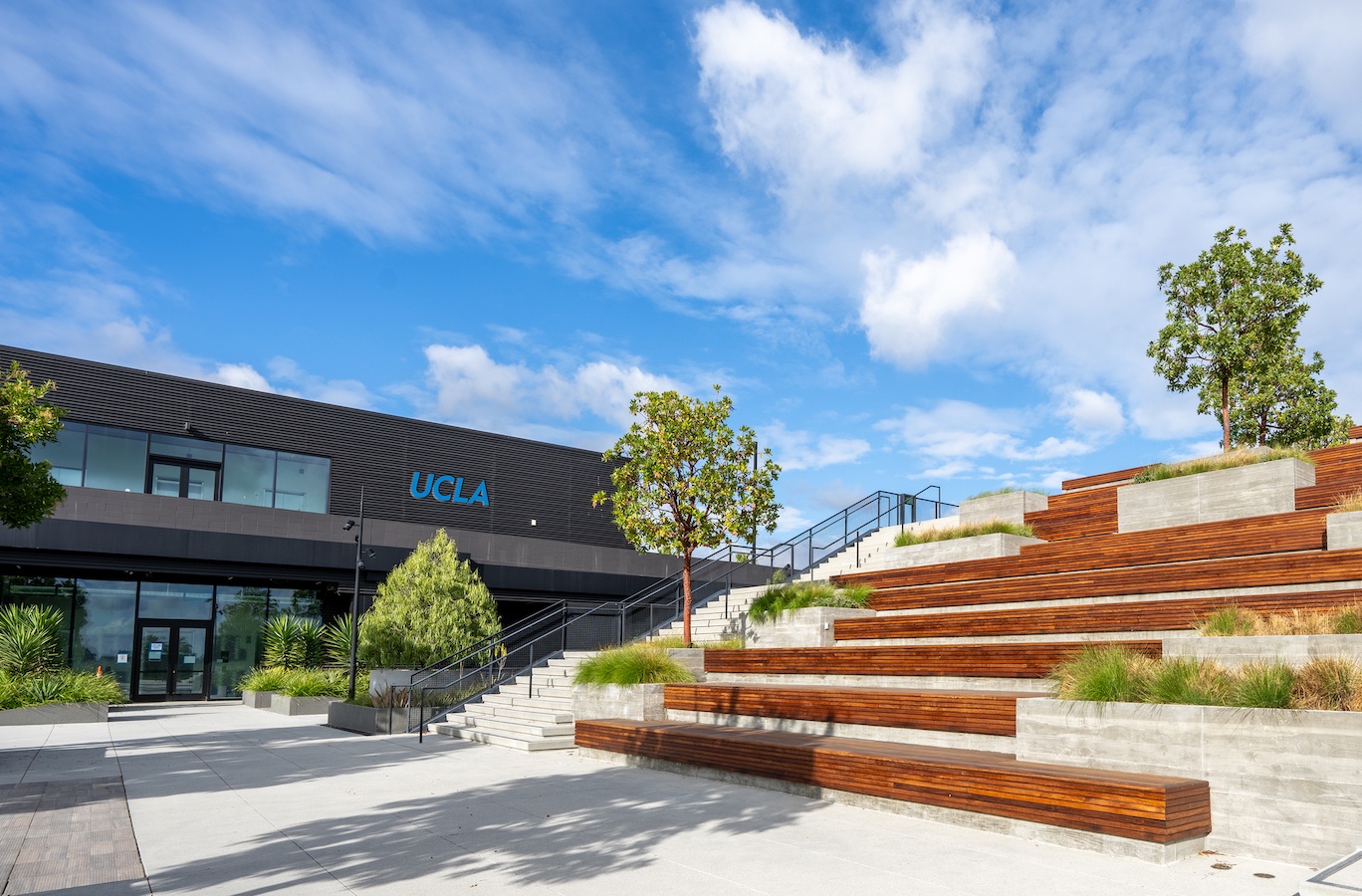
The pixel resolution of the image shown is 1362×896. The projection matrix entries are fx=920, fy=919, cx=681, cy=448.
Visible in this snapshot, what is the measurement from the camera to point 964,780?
7254 mm

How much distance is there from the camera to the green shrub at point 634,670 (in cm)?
1327

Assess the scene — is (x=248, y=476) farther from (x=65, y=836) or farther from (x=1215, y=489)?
(x=1215, y=489)

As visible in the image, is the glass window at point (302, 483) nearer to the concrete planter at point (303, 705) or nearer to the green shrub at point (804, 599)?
the concrete planter at point (303, 705)

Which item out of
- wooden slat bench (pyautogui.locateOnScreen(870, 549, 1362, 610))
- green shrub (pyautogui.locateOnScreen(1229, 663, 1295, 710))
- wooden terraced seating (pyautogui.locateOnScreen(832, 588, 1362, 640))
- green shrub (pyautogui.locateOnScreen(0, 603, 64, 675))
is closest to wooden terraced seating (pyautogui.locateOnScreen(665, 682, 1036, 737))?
wooden terraced seating (pyautogui.locateOnScreen(832, 588, 1362, 640))

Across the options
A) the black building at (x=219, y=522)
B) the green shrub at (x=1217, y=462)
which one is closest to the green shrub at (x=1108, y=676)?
the green shrub at (x=1217, y=462)

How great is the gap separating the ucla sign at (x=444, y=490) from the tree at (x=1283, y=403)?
22.7m

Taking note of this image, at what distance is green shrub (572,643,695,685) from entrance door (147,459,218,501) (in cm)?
1718

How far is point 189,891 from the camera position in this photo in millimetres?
6004

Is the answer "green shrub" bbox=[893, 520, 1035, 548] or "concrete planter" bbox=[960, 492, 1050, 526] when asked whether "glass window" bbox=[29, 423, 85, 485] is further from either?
"concrete planter" bbox=[960, 492, 1050, 526]

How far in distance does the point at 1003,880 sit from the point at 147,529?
23767 mm

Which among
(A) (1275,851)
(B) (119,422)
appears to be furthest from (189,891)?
(B) (119,422)

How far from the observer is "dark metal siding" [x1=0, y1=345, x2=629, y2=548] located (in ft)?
82.7

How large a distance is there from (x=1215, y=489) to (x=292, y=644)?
2302cm

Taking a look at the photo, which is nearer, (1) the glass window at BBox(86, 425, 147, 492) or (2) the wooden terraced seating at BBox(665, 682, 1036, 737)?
(2) the wooden terraced seating at BBox(665, 682, 1036, 737)
